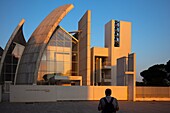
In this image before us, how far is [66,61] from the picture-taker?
37219 mm

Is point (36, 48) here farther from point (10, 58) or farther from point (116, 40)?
point (116, 40)

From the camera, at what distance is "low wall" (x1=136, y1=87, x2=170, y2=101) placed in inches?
1041

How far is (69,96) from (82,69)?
437 inches

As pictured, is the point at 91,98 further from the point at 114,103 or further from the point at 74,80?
the point at 114,103

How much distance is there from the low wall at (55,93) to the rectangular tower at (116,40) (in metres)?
20.2

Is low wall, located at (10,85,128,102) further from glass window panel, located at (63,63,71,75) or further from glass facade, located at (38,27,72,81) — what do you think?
glass window panel, located at (63,63,71,75)

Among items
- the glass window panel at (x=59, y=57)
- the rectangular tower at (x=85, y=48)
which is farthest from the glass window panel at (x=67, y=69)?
the rectangular tower at (x=85, y=48)

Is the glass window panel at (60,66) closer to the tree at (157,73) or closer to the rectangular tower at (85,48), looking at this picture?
the rectangular tower at (85,48)

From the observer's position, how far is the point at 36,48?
35.1 meters

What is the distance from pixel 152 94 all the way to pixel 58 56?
15.4 m

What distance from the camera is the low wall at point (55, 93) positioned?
76.8 ft

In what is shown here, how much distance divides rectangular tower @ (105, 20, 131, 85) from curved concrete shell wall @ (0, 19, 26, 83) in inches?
664

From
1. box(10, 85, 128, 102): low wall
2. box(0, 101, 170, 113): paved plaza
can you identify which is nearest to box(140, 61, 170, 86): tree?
box(10, 85, 128, 102): low wall

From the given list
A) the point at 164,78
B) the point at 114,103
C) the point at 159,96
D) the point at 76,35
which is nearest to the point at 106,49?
the point at 76,35
